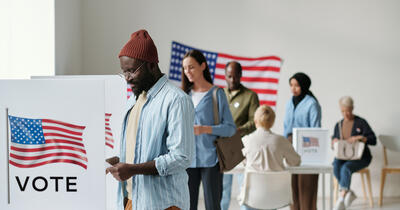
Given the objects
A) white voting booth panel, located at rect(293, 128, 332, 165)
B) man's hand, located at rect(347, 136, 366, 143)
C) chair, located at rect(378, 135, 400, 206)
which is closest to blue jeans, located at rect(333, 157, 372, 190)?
man's hand, located at rect(347, 136, 366, 143)

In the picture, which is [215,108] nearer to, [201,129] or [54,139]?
[201,129]

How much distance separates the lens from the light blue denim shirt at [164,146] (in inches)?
78.4

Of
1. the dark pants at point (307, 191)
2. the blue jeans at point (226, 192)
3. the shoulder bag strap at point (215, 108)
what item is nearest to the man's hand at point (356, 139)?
the dark pants at point (307, 191)

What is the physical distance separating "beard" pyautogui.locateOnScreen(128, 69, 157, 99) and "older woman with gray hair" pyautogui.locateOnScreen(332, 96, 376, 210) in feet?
15.8

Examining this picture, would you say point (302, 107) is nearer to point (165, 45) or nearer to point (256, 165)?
point (256, 165)

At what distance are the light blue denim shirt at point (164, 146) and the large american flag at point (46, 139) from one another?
23 centimetres

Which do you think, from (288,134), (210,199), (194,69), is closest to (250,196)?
(210,199)

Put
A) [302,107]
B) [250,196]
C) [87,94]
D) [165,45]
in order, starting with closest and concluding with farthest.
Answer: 1. [87,94]
2. [250,196]
3. [302,107]
4. [165,45]

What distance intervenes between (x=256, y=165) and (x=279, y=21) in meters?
3.68

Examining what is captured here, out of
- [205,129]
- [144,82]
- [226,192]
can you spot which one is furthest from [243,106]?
[144,82]

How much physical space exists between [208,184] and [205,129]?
375 mm

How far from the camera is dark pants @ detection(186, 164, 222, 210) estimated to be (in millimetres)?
3680

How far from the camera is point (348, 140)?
6734 millimetres

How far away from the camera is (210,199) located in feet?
12.2
